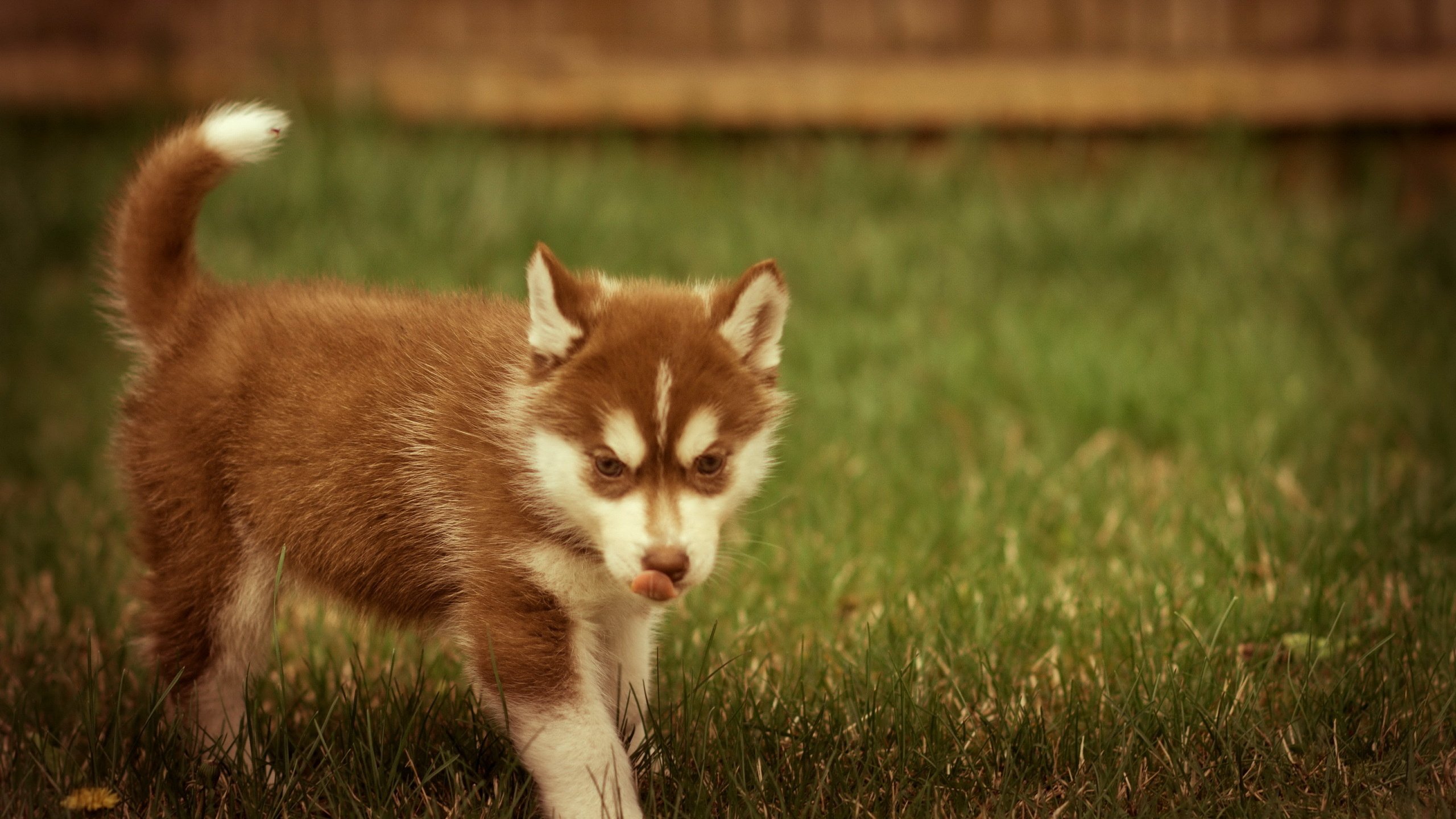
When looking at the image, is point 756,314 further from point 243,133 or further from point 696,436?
point 243,133

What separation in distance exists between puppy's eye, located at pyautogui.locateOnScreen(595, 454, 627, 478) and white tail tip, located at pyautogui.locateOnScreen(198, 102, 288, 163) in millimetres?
1141

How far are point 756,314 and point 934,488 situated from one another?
6.49 ft

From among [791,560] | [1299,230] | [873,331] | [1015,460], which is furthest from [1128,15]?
[791,560]

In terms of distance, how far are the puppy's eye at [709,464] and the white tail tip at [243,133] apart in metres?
1.28

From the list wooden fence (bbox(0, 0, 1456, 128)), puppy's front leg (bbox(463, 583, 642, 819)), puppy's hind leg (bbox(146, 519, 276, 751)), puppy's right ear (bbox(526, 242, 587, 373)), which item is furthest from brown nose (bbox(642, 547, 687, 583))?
wooden fence (bbox(0, 0, 1456, 128))

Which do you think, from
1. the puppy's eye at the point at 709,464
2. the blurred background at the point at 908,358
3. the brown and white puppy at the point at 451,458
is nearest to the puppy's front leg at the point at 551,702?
the brown and white puppy at the point at 451,458

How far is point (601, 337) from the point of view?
2.76 m

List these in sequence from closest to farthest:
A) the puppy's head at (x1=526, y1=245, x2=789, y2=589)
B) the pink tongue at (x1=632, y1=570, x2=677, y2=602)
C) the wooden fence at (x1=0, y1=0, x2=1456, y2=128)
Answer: the pink tongue at (x1=632, y1=570, x2=677, y2=602), the puppy's head at (x1=526, y1=245, x2=789, y2=589), the wooden fence at (x1=0, y1=0, x2=1456, y2=128)

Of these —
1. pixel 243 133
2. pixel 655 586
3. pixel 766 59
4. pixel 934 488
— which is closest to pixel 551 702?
pixel 655 586

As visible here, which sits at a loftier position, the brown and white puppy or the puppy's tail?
the puppy's tail

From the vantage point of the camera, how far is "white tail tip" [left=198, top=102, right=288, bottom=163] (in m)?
3.14

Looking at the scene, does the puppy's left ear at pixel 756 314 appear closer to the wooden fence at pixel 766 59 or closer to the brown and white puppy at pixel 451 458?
the brown and white puppy at pixel 451 458

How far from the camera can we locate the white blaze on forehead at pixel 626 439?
2.63 meters

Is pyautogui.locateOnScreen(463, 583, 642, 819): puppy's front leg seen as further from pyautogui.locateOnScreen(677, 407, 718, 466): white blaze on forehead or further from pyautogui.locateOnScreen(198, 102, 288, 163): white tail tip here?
pyautogui.locateOnScreen(198, 102, 288, 163): white tail tip
